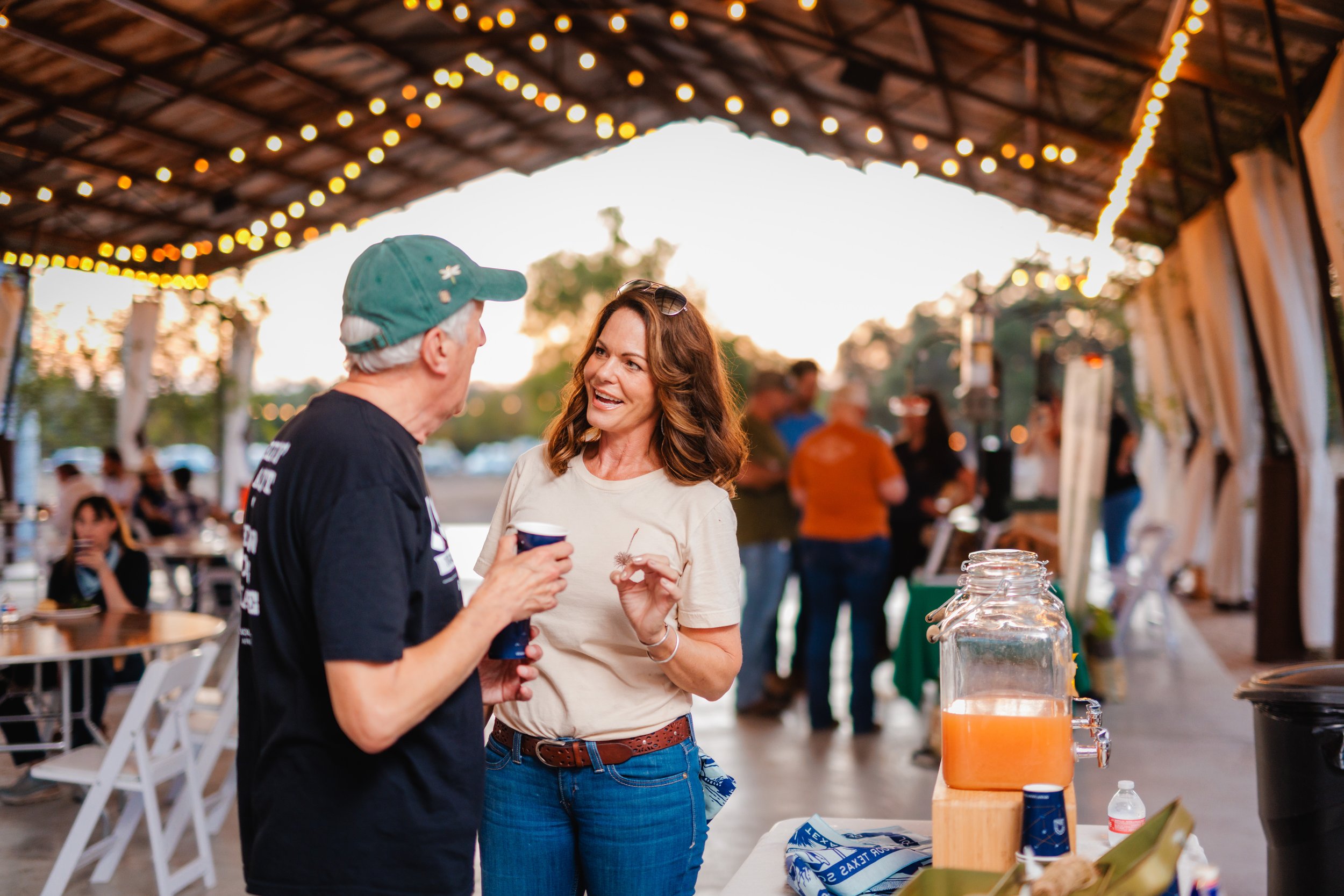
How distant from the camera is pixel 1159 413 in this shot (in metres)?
11.8

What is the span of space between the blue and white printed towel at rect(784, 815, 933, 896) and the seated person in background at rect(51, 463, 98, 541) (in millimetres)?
8182

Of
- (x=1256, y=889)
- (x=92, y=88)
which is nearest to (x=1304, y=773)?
(x=1256, y=889)

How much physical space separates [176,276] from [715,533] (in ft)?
42.9

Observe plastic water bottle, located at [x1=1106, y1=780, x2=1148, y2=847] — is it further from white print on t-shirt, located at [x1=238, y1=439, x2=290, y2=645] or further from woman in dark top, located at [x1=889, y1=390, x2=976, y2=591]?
woman in dark top, located at [x1=889, y1=390, x2=976, y2=591]

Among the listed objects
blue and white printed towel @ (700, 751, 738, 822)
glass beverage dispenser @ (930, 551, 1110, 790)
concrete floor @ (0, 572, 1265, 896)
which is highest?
glass beverage dispenser @ (930, 551, 1110, 790)

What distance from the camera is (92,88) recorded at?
383 inches

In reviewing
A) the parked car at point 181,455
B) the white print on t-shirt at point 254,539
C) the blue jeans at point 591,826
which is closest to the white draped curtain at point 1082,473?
the blue jeans at point 591,826

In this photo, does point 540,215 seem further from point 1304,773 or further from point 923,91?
point 1304,773

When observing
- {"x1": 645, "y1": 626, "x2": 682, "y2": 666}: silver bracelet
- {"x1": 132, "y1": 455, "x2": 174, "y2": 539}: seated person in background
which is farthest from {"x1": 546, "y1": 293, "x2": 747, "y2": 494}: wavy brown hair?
{"x1": 132, "y1": 455, "x2": 174, "y2": 539}: seated person in background

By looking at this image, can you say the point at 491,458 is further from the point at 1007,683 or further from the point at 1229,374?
the point at 1007,683

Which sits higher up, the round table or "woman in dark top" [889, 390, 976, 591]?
"woman in dark top" [889, 390, 976, 591]

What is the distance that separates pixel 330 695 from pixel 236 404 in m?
13.3

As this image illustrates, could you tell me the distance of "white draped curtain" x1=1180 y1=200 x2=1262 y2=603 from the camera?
838 centimetres

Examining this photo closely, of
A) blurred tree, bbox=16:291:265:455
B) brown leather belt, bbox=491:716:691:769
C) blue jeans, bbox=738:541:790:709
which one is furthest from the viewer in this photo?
blurred tree, bbox=16:291:265:455
